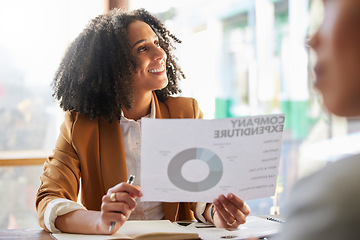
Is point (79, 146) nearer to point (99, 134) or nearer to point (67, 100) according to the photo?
point (99, 134)

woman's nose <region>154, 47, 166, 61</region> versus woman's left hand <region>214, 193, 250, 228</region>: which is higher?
woman's nose <region>154, 47, 166, 61</region>

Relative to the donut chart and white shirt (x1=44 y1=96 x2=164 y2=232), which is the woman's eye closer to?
white shirt (x1=44 y1=96 x2=164 y2=232)

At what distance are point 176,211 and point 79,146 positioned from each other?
1.39 feet

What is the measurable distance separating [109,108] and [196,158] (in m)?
0.60

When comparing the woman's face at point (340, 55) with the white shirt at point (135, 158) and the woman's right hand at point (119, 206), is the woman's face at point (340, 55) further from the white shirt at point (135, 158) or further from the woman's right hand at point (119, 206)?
the white shirt at point (135, 158)

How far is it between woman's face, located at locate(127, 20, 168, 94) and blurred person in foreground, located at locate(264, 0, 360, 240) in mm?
1193

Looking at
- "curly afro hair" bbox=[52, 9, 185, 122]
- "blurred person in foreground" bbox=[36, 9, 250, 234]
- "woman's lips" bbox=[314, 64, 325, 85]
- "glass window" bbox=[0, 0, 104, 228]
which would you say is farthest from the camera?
"glass window" bbox=[0, 0, 104, 228]

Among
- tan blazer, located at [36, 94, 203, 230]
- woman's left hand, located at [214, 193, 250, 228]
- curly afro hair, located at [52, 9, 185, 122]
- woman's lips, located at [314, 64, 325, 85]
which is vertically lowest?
woman's left hand, located at [214, 193, 250, 228]

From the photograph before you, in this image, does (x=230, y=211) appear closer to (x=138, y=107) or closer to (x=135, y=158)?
(x=135, y=158)

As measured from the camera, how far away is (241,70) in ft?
14.1

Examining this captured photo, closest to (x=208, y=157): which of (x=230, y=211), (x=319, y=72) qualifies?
(x=230, y=211)

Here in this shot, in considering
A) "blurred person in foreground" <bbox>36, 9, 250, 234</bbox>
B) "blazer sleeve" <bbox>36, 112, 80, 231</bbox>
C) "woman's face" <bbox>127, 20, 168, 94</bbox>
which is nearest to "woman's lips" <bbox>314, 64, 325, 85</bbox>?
"blurred person in foreground" <bbox>36, 9, 250, 234</bbox>

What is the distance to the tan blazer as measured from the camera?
1.51m

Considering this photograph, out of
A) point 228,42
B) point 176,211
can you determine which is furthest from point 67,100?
point 228,42
